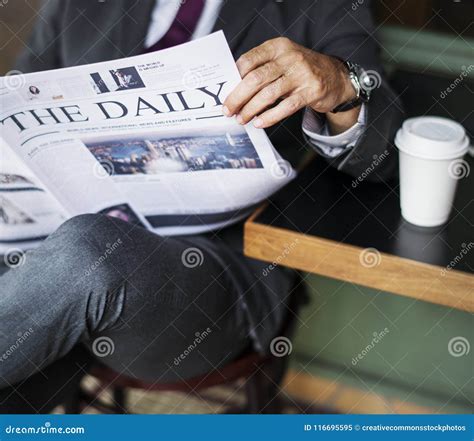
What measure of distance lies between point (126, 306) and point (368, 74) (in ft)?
1.53

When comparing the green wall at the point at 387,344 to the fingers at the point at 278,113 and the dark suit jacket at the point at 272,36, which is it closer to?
the dark suit jacket at the point at 272,36

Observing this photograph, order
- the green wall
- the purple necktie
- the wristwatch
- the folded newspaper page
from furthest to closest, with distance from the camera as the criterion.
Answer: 1. the green wall
2. the purple necktie
3. the wristwatch
4. the folded newspaper page

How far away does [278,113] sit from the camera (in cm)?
87

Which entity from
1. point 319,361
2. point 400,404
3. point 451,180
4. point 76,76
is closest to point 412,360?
point 400,404

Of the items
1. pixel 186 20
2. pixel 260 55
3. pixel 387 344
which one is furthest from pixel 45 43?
pixel 387 344

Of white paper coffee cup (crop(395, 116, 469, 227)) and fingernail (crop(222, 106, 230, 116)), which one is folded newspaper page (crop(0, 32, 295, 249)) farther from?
white paper coffee cup (crop(395, 116, 469, 227))

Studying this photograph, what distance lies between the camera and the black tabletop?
886 millimetres

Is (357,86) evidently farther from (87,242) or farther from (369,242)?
(87,242)

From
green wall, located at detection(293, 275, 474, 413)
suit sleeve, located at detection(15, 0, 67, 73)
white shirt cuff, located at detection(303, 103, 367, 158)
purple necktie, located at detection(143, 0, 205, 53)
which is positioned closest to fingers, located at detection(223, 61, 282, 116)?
white shirt cuff, located at detection(303, 103, 367, 158)

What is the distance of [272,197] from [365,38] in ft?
0.93

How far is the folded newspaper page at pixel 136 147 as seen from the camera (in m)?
0.82

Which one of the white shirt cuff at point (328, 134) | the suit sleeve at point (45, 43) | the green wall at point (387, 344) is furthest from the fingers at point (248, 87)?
the green wall at point (387, 344)

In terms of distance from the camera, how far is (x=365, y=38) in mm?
1055

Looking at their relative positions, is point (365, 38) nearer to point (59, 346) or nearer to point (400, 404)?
point (59, 346)
